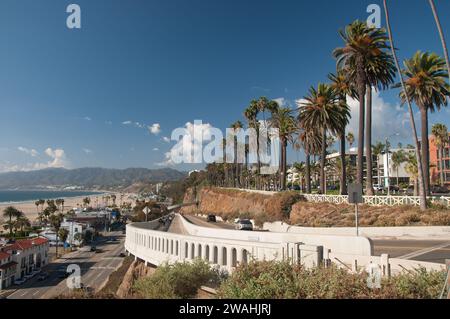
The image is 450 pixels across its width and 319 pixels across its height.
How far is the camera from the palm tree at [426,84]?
3622 centimetres

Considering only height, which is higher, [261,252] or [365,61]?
[365,61]

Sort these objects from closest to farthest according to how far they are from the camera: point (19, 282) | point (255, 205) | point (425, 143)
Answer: point (425, 143) < point (19, 282) < point (255, 205)

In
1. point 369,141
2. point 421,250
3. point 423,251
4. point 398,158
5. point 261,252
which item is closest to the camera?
point 261,252

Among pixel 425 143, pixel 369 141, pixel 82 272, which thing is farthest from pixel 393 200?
pixel 82 272

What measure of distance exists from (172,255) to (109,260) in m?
55.8

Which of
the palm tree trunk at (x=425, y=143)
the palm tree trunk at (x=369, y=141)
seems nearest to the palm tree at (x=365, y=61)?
the palm tree trunk at (x=369, y=141)

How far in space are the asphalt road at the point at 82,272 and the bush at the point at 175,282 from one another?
25254mm

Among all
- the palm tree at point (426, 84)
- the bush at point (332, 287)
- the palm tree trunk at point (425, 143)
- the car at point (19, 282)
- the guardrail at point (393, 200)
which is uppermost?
the palm tree at point (426, 84)

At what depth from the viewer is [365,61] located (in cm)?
3809

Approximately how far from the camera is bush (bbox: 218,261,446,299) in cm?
854

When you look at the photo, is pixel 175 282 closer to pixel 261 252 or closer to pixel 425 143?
pixel 261 252

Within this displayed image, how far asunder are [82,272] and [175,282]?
5541 cm

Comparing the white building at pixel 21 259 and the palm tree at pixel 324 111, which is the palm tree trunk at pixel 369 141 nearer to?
the palm tree at pixel 324 111
